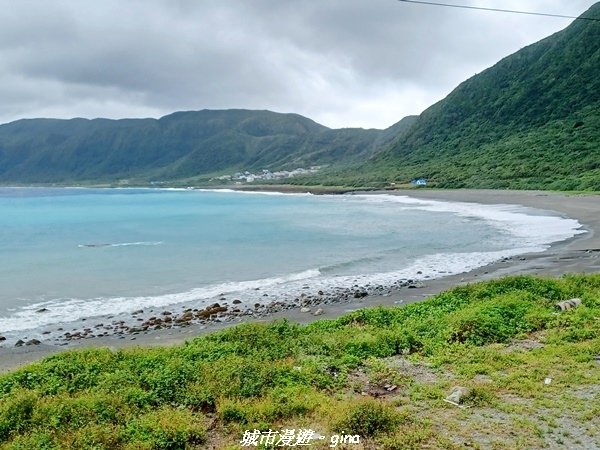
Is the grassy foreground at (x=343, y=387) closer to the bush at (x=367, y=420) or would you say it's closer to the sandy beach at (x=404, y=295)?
the bush at (x=367, y=420)

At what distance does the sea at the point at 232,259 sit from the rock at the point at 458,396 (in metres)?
10.2

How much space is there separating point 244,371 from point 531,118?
373ft

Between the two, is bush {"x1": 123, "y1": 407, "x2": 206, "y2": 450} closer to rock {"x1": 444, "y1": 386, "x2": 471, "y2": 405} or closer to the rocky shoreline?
rock {"x1": 444, "y1": 386, "x2": 471, "y2": 405}

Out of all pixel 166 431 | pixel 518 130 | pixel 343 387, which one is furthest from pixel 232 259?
pixel 518 130

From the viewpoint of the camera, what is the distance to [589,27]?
361 ft

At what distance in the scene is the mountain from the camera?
7100 centimetres

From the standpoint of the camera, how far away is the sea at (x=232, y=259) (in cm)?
1741

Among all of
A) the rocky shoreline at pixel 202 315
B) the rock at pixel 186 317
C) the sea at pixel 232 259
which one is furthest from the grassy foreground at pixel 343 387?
the sea at pixel 232 259

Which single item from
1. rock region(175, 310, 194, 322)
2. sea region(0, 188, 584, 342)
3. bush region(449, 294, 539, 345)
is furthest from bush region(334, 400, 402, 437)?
sea region(0, 188, 584, 342)

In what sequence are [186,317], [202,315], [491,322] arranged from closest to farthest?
[491,322]
[186,317]
[202,315]

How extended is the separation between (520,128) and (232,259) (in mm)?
96236

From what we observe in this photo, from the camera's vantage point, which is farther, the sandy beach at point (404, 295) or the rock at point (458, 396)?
the sandy beach at point (404, 295)

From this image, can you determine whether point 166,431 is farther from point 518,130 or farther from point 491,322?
point 518,130

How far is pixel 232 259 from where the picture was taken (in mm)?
25188
